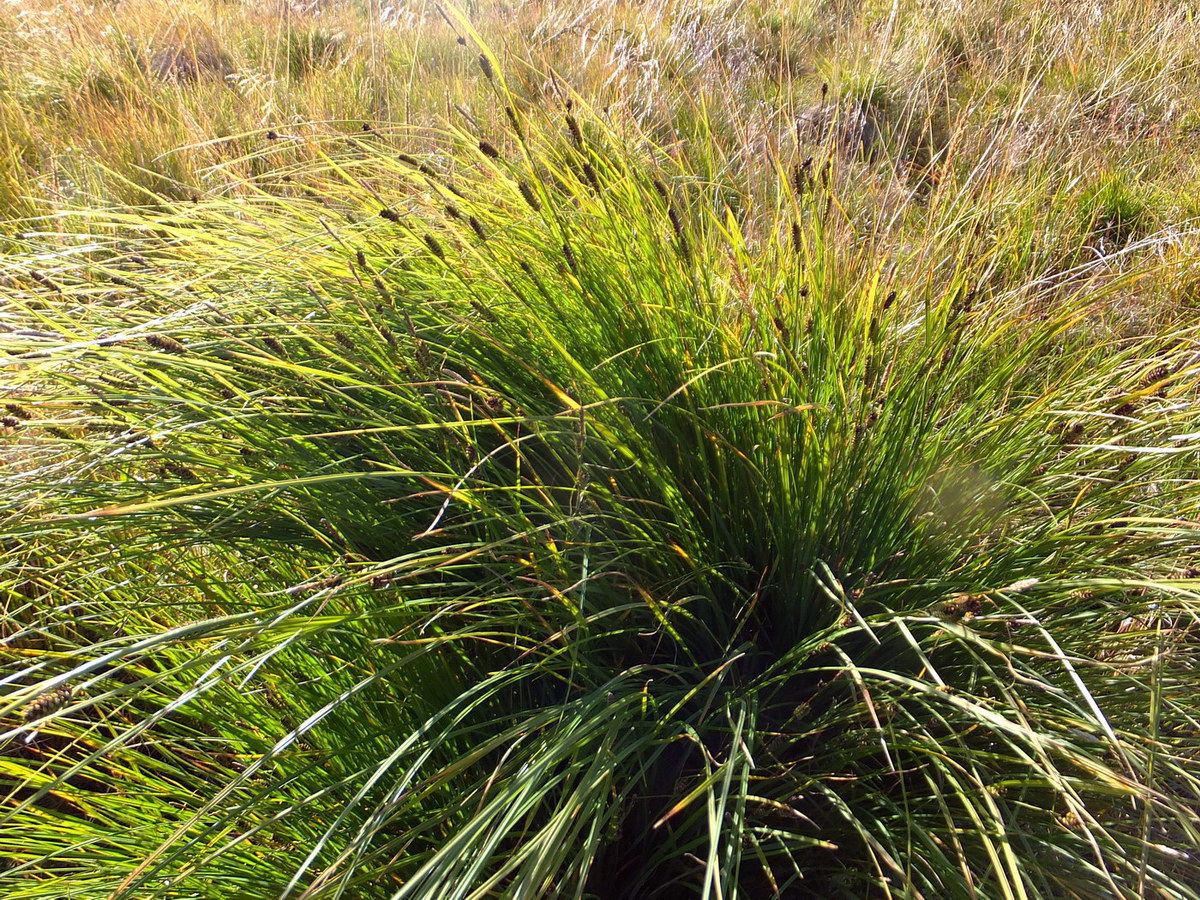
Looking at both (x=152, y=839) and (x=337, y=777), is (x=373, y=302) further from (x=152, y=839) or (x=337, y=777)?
(x=152, y=839)

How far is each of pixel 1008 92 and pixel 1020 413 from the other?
2.82m

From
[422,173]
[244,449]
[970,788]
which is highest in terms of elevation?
[422,173]

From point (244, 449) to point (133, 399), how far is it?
0.19 meters

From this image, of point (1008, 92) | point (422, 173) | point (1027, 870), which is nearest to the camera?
point (1027, 870)

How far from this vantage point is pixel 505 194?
7.10 feet

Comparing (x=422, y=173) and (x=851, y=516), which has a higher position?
(x=422, y=173)

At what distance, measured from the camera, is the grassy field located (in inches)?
48.2

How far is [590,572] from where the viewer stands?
1.50 metres

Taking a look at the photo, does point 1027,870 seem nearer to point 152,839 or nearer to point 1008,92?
point 152,839

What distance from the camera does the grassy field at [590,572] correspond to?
1225 millimetres

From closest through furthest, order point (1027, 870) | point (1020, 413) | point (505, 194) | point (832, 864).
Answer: point (1027, 870), point (832, 864), point (1020, 413), point (505, 194)

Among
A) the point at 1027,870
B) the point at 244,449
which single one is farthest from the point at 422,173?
the point at 1027,870

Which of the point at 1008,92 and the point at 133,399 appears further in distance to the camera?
the point at 1008,92

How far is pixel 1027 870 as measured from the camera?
4.20 ft
